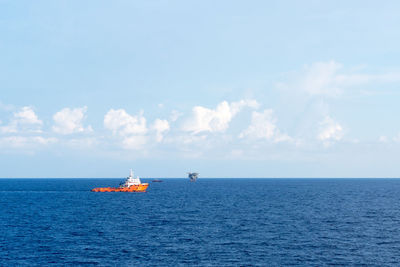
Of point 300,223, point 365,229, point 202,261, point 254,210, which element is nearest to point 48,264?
point 202,261

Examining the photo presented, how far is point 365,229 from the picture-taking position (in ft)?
272

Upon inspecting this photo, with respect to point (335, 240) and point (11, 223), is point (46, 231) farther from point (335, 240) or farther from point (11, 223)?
point (335, 240)

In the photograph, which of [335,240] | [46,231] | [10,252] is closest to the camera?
[10,252]

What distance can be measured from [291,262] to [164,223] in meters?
41.8

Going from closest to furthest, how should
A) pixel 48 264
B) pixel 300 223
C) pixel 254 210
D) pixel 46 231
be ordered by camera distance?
pixel 48 264 → pixel 46 231 → pixel 300 223 → pixel 254 210

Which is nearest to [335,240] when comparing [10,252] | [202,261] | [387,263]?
[387,263]

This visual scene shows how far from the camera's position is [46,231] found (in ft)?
262

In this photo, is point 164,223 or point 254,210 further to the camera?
point 254,210

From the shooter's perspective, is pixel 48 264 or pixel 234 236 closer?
pixel 48 264

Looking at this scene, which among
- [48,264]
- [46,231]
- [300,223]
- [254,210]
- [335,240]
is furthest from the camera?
[254,210]

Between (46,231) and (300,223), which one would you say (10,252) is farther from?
(300,223)

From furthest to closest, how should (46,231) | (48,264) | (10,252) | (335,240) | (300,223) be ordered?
(300,223) → (46,231) → (335,240) → (10,252) → (48,264)

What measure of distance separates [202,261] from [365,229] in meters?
44.7

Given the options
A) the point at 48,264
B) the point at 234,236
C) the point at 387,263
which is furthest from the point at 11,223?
the point at 387,263
